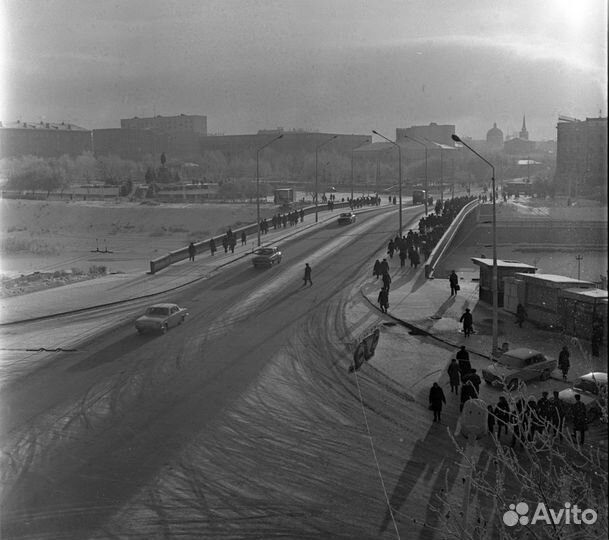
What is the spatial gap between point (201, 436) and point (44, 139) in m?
112

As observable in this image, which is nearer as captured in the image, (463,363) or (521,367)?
(463,363)

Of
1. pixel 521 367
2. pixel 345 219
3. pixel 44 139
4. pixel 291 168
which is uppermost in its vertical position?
pixel 44 139

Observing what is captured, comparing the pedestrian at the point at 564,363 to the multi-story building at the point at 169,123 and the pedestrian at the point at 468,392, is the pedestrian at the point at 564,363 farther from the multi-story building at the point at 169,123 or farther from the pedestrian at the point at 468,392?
the multi-story building at the point at 169,123

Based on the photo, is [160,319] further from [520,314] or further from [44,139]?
[44,139]

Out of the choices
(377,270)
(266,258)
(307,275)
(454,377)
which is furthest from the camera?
(266,258)

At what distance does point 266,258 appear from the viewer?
2777cm

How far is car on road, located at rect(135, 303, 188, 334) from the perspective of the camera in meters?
17.3

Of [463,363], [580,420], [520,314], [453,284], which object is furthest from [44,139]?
[580,420]

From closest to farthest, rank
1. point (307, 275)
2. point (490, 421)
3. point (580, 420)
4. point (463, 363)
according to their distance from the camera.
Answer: point (580, 420)
point (490, 421)
point (463, 363)
point (307, 275)

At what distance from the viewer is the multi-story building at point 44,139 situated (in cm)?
10514

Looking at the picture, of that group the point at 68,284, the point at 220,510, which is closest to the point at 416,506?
the point at 220,510

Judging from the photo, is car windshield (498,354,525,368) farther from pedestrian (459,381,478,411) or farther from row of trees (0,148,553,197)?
row of trees (0,148,553,197)

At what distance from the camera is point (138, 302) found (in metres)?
21.8

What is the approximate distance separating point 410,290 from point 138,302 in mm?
8377
